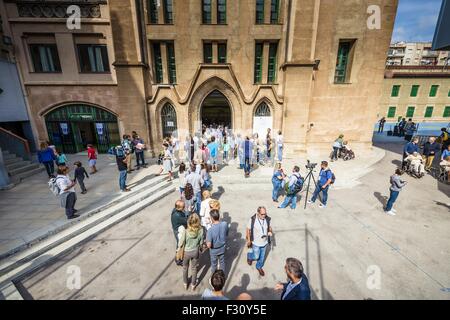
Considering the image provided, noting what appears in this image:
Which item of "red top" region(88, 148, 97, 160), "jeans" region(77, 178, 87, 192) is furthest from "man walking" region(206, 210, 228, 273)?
"red top" region(88, 148, 97, 160)

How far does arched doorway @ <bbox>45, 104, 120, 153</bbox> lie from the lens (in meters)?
13.6

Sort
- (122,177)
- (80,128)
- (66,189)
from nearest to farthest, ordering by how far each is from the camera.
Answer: (66,189) → (122,177) → (80,128)

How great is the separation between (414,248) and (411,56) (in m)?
66.5

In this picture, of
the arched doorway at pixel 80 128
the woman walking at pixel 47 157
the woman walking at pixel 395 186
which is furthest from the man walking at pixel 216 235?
the arched doorway at pixel 80 128

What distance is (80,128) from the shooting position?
1417 cm

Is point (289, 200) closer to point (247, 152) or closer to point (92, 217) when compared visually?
point (247, 152)

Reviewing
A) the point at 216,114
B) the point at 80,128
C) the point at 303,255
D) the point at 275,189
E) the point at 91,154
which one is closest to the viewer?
the point at 303,255

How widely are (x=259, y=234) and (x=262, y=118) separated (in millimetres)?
11204

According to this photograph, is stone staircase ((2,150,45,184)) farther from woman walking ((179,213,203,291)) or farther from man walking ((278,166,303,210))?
man walking ((278,166,303,210))

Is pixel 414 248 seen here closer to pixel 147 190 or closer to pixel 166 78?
pixel 147 190

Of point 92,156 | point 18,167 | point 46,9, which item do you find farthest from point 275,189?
point 46,9

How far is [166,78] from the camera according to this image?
13227mm

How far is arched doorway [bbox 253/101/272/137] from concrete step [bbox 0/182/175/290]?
9.55 metres
